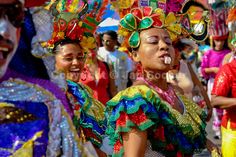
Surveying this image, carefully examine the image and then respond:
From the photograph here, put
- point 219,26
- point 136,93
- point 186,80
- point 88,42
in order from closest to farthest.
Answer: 1. point 136,93
2. point 88,42
3. point 186,80
4. point 219,26

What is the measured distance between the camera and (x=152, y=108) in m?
3.68

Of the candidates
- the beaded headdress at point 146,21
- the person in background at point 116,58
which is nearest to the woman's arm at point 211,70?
the person in background at point 116,58

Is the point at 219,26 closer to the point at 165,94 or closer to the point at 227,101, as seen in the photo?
the point at 227,101

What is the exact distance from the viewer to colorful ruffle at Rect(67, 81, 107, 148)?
4.74m

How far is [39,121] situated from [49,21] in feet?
1.63

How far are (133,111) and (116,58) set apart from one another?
6365 millimetres

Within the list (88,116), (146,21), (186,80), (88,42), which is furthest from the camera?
(186,80)

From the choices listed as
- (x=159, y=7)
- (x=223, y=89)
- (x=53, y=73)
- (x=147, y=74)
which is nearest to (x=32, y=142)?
(x=53, y=73)

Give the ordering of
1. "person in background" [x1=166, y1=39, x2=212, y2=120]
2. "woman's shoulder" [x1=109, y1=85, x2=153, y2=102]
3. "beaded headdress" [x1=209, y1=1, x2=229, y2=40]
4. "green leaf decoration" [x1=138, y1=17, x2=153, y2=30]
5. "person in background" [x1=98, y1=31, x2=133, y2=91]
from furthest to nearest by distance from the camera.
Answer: "beaded headdress" [x1=209, y1=1, x2=229, y2=40] < "person in background" [x1=98, y1=31, x2=133, y2=91] < "person in background" [x1=166, y1=39, x2=212, y2=120] < "green leaf decoration" [x1=138, y1=17, x2=153, y2=30] < "woman's shoulder" [x1=109, y1=85, x2=153, y2=102]

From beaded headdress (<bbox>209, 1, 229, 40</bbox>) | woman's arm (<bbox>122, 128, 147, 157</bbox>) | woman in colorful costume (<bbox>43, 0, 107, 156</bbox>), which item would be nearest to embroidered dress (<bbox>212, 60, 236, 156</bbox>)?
woman in colorful costume (<bbox>43, 0, 107, 156</bbox>)

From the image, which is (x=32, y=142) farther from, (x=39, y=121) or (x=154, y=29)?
(x=154, y=29)

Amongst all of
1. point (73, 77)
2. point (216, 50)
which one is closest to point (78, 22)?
point (73, 77)

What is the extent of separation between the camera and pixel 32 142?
2.51 m

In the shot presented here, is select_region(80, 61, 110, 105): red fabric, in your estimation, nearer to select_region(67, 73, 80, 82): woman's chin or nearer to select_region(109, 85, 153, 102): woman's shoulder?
select_region(67, 73, 80, 82): woman's chin
